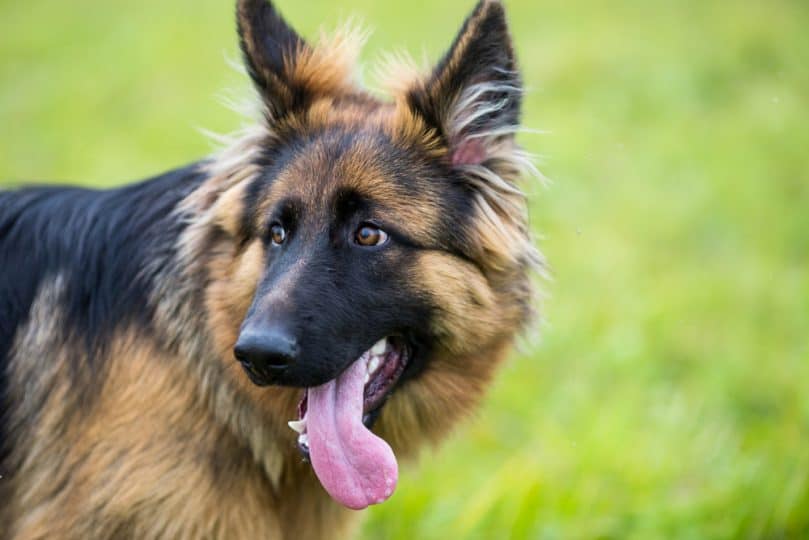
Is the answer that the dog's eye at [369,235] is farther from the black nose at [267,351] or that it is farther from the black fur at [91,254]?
the black fur at [91,254]

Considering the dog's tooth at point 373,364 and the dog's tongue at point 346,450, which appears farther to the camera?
the dog's tooth at point 373,364

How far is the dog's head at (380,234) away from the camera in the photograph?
3.51 m

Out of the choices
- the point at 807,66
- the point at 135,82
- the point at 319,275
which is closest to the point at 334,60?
the point at 319,275

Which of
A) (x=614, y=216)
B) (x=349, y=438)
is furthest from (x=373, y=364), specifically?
(x=614, y=216)

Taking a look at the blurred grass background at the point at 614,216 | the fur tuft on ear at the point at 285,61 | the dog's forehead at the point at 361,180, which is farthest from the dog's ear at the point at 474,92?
the fur tuft on ear at the point at 285,61

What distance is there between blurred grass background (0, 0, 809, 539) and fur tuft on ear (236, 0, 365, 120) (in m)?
0.35

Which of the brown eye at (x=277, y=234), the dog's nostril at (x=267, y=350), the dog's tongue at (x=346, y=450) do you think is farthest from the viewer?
the brown eye at (x=277, y=234)

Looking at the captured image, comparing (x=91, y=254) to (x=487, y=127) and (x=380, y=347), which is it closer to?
(x=380, y=347)

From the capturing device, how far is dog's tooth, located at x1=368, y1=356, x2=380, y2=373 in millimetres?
3760

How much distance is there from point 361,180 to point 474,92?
621mm

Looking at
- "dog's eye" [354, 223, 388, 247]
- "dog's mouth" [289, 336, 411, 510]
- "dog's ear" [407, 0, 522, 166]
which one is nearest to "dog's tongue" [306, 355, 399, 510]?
"dog's mouth" [289, 336, 411, 510]

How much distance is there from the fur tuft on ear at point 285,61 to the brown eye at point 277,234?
56 cm

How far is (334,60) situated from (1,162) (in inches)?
283

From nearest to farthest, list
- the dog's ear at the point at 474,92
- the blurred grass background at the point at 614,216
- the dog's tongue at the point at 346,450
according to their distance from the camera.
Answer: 1. the dog's tongue at the point at 346,450
2. the dog's ear at the point at 474,92
3. the blurred grass background at the point at 614,216
